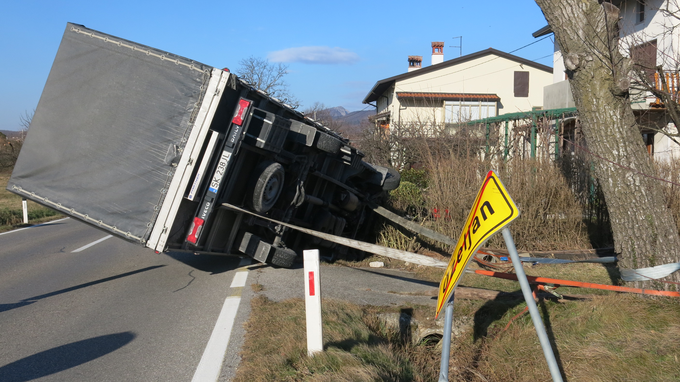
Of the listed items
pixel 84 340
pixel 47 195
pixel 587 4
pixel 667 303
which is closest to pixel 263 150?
pixel 47 195

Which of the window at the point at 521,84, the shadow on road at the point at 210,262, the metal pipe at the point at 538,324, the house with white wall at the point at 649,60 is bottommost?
the shadow on road at the point at 210,262

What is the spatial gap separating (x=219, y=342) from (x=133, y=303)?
211 centimetres

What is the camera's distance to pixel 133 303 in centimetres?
638

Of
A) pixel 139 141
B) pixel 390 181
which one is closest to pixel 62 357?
pixel 139 141

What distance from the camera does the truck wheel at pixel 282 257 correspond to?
296 inches

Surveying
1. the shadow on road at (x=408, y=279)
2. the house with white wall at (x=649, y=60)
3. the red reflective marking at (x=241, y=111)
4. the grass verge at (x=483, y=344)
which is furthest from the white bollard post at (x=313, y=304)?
the house with white wall at (x=649, y=60)

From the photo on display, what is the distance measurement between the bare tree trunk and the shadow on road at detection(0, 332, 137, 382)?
5.10 metres

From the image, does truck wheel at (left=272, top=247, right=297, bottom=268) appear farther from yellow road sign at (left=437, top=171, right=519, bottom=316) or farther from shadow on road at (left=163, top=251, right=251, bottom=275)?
yellow road sign at (left=437, top=171, right=519, bottom=316)

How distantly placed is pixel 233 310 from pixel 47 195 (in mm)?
2758

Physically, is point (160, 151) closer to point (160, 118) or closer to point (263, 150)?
point (160, 118)

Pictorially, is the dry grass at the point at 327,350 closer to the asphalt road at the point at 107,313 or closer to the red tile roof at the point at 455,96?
the asphalt road at the point at 107,313

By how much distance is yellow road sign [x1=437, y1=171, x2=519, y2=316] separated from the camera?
9.75 ft

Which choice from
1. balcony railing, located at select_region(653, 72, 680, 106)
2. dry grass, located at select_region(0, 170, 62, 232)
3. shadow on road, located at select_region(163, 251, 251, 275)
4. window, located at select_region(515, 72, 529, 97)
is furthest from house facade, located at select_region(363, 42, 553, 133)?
balcony railing, located at select_region(653, 72, 680, 106)

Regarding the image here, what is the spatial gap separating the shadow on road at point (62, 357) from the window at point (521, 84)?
3902 cm
